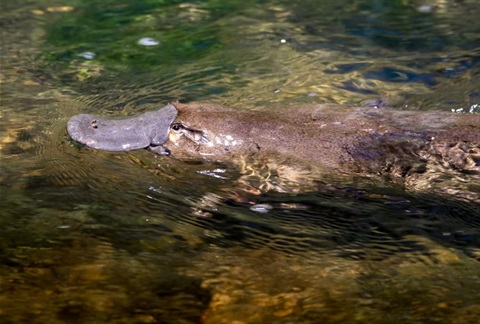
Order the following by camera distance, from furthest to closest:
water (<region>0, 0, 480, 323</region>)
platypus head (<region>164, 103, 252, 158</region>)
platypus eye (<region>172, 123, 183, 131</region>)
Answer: platypus eye (<region>172, 123, 183, 131</region>) → platypus head (<region>164, 103, 252, 158</region>) → water (<region>0, 0, 480, 323</region>)

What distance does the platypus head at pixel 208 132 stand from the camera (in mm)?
4910

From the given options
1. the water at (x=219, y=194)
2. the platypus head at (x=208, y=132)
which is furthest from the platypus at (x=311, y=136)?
the water at (x=219, y=194)

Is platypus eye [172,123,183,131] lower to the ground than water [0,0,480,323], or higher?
higher

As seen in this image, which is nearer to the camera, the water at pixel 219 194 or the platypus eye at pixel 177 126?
the water at pixel 219 194

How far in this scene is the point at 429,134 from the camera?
4.62 m

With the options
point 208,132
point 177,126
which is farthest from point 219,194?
point 177,126

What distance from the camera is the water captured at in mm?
3314

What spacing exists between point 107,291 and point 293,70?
3.96 m

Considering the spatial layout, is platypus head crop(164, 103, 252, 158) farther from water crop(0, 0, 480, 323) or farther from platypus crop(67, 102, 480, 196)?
water crop(0, 0, 480, 323)

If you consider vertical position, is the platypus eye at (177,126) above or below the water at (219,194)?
above

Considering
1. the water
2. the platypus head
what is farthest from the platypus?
the water

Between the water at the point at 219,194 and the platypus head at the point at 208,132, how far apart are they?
0.37 ft

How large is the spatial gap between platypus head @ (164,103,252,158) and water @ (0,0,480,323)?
113mm

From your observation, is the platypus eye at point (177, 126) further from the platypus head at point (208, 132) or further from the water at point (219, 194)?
the water at point (219, 194)
